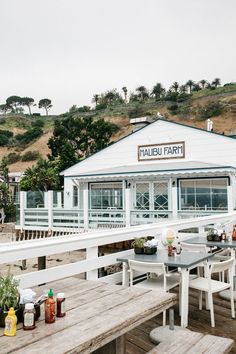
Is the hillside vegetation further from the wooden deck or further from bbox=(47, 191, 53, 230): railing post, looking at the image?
the wooden deck

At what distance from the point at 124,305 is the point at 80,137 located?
41433 mm

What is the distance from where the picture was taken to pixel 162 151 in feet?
65.4

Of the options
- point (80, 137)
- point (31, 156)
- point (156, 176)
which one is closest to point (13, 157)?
point (31, 156)

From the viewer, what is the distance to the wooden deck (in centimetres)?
400

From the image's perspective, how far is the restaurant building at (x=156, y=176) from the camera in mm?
16500

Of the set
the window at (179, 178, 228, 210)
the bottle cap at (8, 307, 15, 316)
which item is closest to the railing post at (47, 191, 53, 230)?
the window at (179, 178, 228, 210)

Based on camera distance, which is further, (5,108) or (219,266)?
(5,108)

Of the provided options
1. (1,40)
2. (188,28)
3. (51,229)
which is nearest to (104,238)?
(51,229)

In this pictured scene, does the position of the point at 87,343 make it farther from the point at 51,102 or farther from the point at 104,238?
the point at 51,102

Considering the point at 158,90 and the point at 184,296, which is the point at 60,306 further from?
the point at 158,90

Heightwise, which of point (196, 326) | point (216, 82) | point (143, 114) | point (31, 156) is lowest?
point (196, 326)

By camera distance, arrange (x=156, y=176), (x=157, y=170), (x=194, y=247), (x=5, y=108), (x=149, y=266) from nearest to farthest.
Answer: (x=149, y=266)
(x=194, y=247)
(x=157, y=170)
(x=156, y=176)
(x=5, y=108)

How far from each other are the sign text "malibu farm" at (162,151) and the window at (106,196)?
2.14m

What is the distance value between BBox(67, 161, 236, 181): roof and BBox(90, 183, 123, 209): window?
2.31ft
